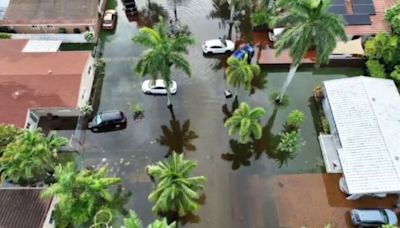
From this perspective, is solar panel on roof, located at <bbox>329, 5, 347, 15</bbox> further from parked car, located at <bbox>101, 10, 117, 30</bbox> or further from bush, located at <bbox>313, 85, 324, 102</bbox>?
parked car, located at <bbox>101, 10, 117, 30</bbox>

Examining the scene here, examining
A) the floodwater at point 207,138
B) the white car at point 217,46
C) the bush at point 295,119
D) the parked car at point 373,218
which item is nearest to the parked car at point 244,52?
the white car at point 217,46

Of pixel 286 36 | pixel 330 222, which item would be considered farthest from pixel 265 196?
pixel 286 36

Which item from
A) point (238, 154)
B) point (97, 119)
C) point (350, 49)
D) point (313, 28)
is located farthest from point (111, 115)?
point (350, 49)

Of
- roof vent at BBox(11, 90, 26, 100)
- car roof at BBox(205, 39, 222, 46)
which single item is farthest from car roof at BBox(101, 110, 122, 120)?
car roof at BBox(205, 39, 222, 46)

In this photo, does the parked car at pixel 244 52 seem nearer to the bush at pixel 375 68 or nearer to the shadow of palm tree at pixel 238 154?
the shadow of palm tree at pixel 238 154

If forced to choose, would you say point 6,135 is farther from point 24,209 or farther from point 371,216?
point 371,216
